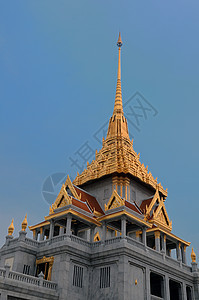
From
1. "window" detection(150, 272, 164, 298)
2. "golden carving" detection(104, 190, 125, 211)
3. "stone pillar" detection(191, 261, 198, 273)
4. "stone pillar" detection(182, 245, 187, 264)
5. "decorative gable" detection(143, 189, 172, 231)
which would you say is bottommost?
"window" detection(150, 272, 164, 298)

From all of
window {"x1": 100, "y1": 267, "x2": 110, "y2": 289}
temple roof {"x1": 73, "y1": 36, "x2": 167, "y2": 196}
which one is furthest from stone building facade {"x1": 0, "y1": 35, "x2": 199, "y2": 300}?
temple roof {"x1": 73, "y1": 36, "x2": 167, "y2": 196}

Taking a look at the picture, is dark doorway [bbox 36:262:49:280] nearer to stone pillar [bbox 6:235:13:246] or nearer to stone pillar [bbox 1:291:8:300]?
stone pillar [bbox 6:235:13:246]

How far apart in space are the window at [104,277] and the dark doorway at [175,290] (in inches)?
349

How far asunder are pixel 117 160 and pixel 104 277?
18.1 metres

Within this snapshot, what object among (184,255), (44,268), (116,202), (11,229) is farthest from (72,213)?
(184,255)

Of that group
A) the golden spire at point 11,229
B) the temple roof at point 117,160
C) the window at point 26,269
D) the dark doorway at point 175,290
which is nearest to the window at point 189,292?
the dark doorway at point 175,290

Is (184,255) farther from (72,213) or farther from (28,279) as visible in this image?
(28,279)

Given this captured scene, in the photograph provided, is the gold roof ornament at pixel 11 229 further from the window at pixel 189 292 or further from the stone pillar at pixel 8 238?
the window at pixel 189 292

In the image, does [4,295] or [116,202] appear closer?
[4,295]

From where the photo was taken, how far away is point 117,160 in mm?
47094

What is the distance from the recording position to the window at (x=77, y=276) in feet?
103

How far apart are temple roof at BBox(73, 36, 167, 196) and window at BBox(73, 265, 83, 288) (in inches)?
619

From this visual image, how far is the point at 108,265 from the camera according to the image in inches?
1257

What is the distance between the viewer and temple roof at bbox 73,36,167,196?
46.2 metres
